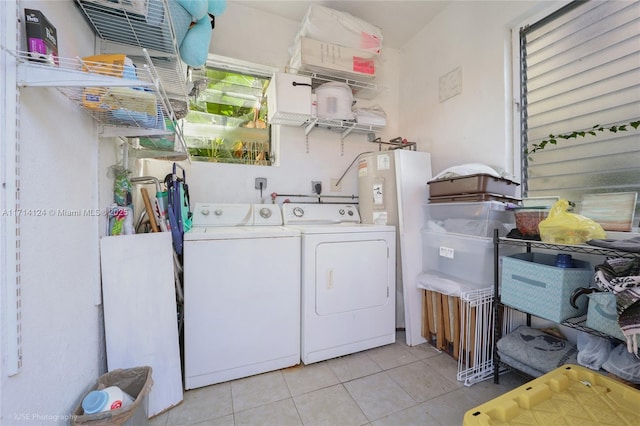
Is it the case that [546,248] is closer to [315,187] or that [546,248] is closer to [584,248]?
[584,248]

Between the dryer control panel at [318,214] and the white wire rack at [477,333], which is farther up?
the dryer control panel at [318,214]

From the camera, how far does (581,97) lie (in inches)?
63.7

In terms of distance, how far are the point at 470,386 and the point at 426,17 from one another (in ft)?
10.0

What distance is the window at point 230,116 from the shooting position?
2.37 m

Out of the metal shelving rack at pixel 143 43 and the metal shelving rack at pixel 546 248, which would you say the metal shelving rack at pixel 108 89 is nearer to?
the metal shelving rack at pixel 143 43

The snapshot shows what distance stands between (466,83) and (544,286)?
1.69m

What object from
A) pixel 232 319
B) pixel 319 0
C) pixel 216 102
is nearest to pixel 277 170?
pixel 216 102

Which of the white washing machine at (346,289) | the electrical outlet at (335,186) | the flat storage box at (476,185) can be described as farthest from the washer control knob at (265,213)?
the flat storage box at (476,185)

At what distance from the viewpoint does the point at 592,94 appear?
5.15ft

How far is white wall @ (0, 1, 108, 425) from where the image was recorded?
789 millimetres

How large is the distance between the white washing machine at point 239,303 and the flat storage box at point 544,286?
4.15ft

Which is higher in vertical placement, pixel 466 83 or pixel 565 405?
pixel 466 83

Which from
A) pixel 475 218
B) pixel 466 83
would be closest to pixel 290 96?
pixel 466 83

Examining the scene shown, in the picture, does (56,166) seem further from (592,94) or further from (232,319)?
(592,94)
